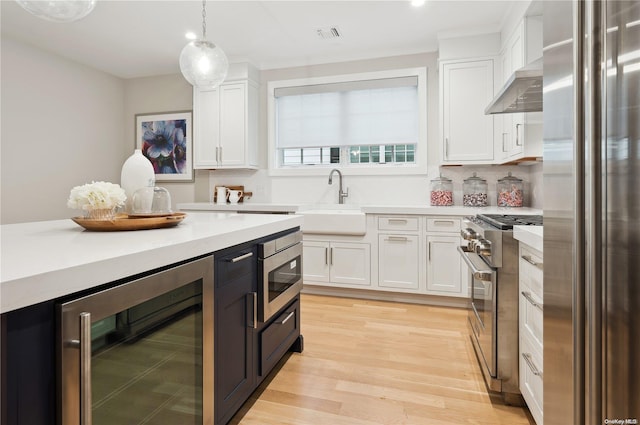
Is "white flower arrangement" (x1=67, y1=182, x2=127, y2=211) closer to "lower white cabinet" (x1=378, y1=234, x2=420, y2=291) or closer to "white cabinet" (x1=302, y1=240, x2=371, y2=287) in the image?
"white cabinet" (x1=302, y1=240, x2=371, y2=287)

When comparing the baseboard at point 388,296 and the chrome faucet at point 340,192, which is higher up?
the chrome faucet at point 340,192

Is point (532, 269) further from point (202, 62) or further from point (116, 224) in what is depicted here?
point (202, 62)

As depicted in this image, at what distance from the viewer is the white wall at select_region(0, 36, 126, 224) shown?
144 inches

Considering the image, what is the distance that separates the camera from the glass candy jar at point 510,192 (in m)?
3.41

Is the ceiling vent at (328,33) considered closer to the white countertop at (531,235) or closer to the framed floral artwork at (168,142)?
the framed floral artwork at (168,142)

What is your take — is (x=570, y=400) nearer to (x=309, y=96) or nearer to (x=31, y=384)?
(x=31, y=384)

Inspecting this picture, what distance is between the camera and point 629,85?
0.52 meters

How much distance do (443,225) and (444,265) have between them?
0.38 m

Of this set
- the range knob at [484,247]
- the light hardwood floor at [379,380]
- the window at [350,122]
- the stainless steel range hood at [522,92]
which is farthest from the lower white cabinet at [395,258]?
the range knob at [484,247]

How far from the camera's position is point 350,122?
418 centimetres

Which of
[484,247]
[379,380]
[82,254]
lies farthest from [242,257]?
[484,247]

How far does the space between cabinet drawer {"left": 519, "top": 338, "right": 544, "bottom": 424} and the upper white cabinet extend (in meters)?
1.80

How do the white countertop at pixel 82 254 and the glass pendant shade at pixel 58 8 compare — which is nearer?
the white countertop at pixel 82 254

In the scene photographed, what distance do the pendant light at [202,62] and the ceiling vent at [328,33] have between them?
1.57 metres
